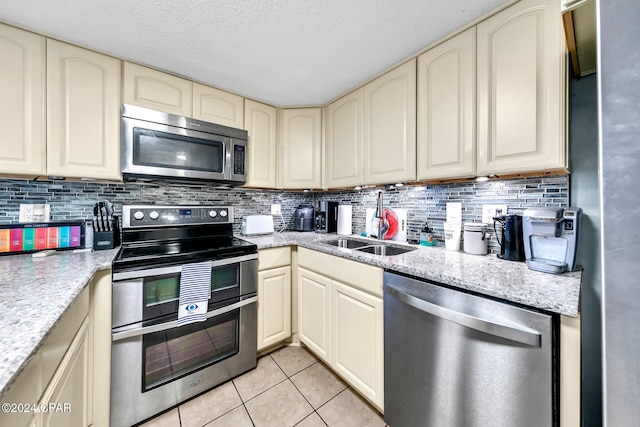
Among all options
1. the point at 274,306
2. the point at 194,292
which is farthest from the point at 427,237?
the point at 194,292

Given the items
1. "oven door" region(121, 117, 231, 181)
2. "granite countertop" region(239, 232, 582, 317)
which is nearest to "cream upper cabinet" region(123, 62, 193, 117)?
"oven door" region(121, 117, 231, 181)

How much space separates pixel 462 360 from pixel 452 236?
78 cm

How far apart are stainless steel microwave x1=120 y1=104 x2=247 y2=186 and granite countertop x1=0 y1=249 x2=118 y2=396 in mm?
604

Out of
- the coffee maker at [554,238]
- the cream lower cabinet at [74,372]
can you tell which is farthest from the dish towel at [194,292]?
the coffee maker at [554,238]

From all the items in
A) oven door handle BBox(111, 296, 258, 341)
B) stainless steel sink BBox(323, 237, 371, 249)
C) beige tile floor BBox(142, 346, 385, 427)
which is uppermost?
stainless steel sink BBox(323, 237, 371, 249)

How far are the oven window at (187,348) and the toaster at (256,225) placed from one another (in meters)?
0.75

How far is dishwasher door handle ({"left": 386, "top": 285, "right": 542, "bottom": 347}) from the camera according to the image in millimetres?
779

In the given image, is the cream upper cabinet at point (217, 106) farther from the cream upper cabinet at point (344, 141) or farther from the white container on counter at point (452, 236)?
the white container on counter at point (452, 236)

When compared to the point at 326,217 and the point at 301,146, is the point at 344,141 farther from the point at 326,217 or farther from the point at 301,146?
the point at 326,217

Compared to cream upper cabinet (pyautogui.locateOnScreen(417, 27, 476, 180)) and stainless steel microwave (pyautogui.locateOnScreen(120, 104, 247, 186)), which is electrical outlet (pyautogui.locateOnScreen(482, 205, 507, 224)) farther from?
stainless steel microwave (pyautogui.locateOnScreen(120, 104, 247, 186))

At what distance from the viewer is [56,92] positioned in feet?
4.49

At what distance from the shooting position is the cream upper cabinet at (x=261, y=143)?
211 centimetres

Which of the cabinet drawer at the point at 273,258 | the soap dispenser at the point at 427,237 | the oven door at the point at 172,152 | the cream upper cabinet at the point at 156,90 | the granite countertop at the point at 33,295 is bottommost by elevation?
the cabinet drawer at the point at 273,258

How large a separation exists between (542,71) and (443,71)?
475 mm
